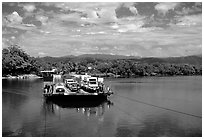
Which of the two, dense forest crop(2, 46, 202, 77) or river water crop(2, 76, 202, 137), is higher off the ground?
dense forest crop(2, 46, 202, 77)

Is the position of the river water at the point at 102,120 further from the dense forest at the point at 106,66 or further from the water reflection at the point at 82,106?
the dense forest at the point at 106,66

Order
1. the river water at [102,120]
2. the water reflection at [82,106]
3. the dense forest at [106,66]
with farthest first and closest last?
the dense forest at [106,66] → the water reflection at [82,106] → the river water at [102,120]

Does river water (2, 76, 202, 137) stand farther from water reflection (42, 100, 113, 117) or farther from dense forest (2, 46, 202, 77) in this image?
dense forest (2, 46, 202, 77)

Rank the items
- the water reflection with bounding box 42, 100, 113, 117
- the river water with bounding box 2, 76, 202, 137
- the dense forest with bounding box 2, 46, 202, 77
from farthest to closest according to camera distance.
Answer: the dense forest with bounding box 2, 46, 202, 77 < the water reflection with bounding box 42, 100, 113, 117 < the river water with bounding box 2, 76, 202, 137

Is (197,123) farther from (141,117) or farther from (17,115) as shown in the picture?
(17,115)

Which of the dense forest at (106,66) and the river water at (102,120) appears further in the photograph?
the dense forest at (106,66)

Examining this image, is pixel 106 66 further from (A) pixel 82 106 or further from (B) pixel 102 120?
(B) pixel 102 120

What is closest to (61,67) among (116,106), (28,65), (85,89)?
(28,65)

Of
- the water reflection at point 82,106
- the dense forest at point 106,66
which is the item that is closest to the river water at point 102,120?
the water reflection at point 82,106

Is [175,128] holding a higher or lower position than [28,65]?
lower

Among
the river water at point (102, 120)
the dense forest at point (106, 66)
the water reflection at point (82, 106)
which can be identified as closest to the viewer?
the river water at point (102, 120)

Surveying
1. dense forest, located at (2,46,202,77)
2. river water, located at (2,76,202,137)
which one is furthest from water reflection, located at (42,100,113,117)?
dense forest, located at (2,46,202,77)
